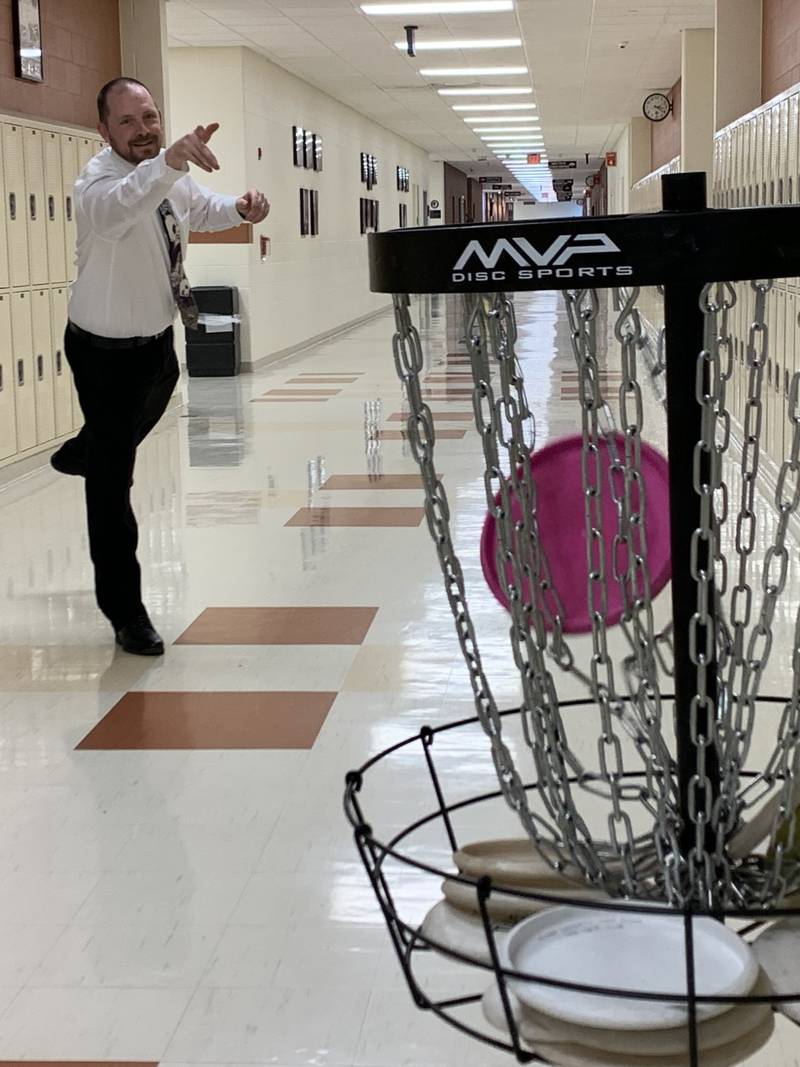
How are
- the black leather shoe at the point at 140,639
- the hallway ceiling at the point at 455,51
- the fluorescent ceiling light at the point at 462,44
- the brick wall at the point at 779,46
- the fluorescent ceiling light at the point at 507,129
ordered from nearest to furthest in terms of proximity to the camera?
the black leather shoe at the point at 140,639 → the brick wall at the point at 779,46 → the hallway ceiling at the point at 455,51 → the fluorescent ceiling light at the point at 462,44 → the fluorescent ceiling light at the point at 507,129

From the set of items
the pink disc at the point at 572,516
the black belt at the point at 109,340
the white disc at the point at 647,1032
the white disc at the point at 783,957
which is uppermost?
the black belt at the point at 109,340

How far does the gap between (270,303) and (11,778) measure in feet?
35.2

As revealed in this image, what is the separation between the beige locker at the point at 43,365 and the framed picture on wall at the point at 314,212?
852 centimetres

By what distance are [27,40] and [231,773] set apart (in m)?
5.82

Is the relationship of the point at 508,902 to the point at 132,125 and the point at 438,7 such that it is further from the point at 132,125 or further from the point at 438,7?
the point at 438,7

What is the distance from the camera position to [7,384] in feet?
22.4

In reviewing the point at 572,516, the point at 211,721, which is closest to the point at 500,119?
the point at 211,721

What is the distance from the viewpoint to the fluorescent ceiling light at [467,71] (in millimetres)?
14406

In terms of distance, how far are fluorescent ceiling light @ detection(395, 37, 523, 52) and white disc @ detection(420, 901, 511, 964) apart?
39.7 feet

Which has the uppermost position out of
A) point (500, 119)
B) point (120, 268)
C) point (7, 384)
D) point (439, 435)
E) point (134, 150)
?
point (500, 119)

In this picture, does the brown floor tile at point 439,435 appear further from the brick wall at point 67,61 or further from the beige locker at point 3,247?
the brick wall at point 67,61

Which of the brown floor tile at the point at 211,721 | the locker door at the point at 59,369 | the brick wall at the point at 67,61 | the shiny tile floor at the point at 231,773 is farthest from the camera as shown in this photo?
the locker door at the point at 59,369

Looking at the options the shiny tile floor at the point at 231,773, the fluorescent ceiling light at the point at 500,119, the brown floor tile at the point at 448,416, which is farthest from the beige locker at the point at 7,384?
the fluorescent ceiling light at the point at 500,119

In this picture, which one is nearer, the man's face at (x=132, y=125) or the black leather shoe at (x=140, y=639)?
the man's face at (x=132, y=125)
